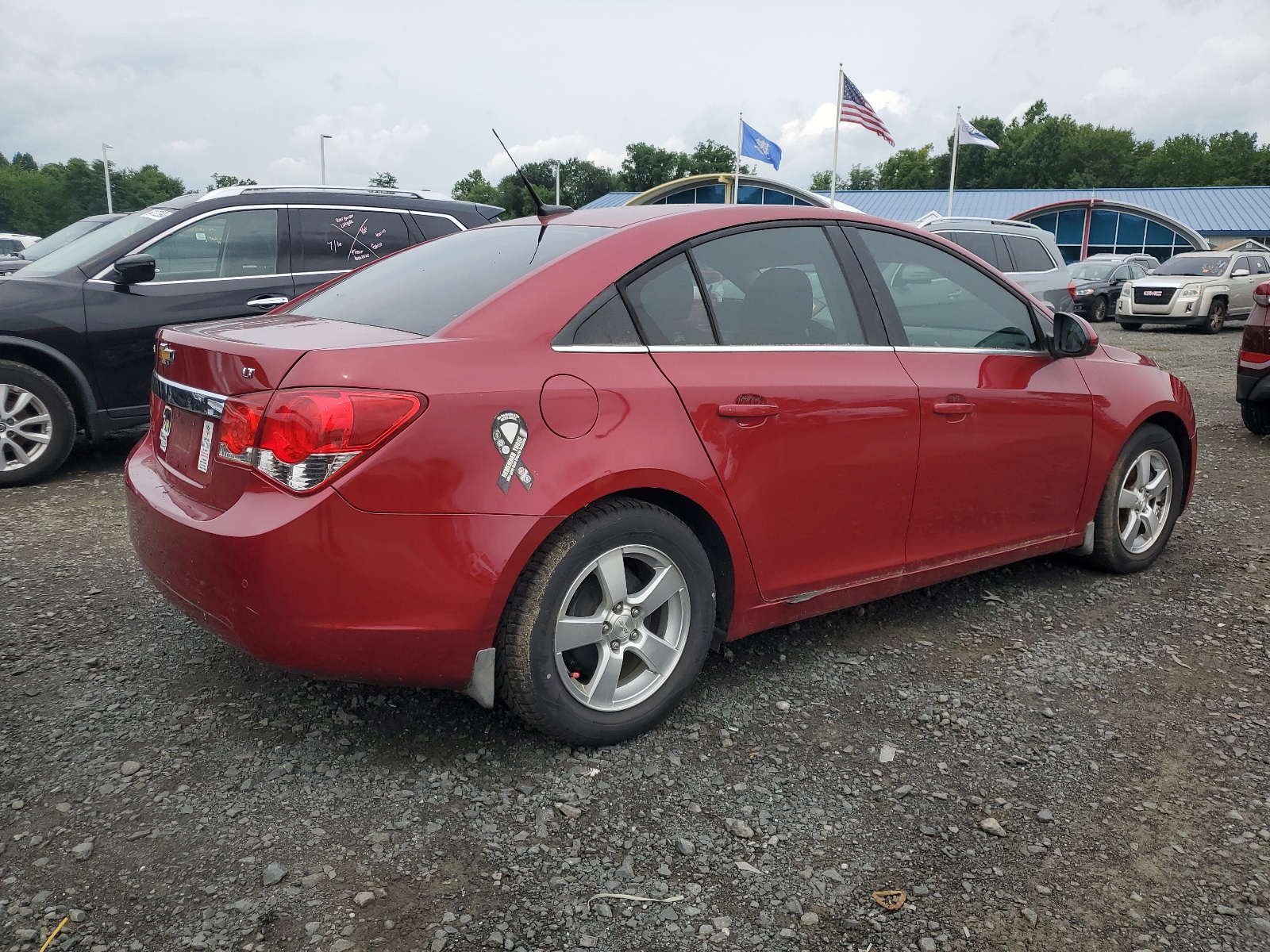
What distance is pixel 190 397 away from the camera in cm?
288

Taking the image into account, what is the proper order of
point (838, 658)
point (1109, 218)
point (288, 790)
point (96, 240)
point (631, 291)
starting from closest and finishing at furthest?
point (288, 790), point (631, 291), point (838, 658), point (96, 240), point (1109, 218)

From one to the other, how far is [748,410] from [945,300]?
1270 mm

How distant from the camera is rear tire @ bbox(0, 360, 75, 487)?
600cm

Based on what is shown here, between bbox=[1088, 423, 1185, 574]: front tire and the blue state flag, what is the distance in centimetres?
2836

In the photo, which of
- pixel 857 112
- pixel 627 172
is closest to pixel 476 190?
pixel 627 172

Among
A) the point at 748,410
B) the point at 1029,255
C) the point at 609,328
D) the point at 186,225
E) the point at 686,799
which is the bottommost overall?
Result: the point at 686,799

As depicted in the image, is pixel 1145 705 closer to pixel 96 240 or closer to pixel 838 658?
pixel 838 658

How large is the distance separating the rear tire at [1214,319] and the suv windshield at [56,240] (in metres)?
19.8

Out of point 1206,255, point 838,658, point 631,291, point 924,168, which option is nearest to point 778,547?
point 838,658

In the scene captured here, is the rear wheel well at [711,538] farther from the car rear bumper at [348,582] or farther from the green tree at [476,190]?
the green tree at [476,190]

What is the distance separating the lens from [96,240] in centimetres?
667

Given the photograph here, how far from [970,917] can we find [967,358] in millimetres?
2130

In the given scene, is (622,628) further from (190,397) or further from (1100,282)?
(1100,282)

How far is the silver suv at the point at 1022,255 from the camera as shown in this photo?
11.6m
